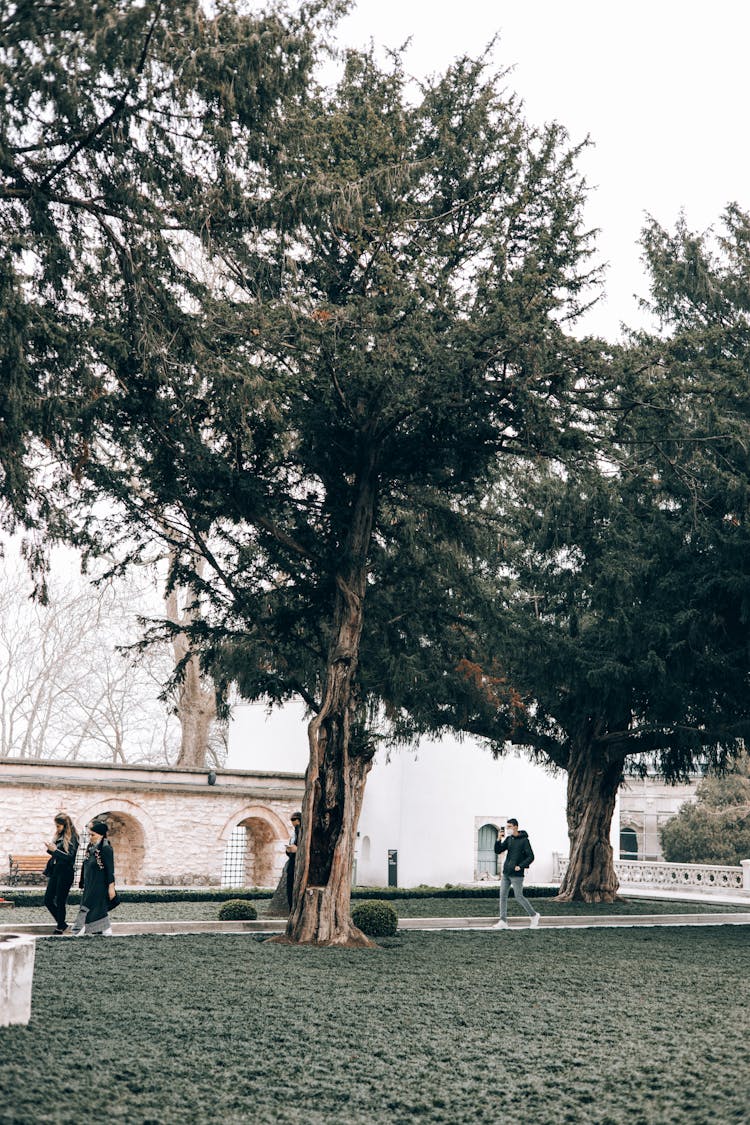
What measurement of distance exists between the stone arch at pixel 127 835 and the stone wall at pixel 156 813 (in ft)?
0.08

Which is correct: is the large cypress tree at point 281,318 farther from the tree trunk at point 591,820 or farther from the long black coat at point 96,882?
the tree trunk at point 591,820

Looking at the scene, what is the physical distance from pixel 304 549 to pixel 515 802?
2311cm

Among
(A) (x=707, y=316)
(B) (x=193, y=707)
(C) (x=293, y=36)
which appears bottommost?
(B) (x=193, y=707)

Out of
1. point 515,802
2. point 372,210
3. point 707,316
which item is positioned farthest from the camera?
point 515,802

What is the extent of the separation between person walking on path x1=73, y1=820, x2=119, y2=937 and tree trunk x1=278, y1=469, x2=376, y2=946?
2.20 meters

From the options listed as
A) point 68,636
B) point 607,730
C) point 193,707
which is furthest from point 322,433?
point 68,636

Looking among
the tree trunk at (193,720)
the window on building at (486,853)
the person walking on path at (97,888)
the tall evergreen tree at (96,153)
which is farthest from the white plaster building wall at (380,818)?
the tall evergreen tree at (96,153)

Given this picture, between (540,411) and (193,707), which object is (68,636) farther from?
(540,411)

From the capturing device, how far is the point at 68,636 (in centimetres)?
3994

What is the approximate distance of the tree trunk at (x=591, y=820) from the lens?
24.2 meters

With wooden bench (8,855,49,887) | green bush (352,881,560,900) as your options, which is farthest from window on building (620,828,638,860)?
wooden bench (8,855,49,887)

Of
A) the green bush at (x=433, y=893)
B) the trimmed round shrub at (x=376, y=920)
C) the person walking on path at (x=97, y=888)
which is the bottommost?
the green bush at (x=433, y=893)

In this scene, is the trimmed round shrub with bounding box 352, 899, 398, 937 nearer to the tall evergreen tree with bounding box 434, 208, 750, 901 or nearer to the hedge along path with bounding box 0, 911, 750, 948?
the hedge along path with bounding box 0, 911, 750, 948

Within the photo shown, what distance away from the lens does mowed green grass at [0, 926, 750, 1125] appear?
586 cm
